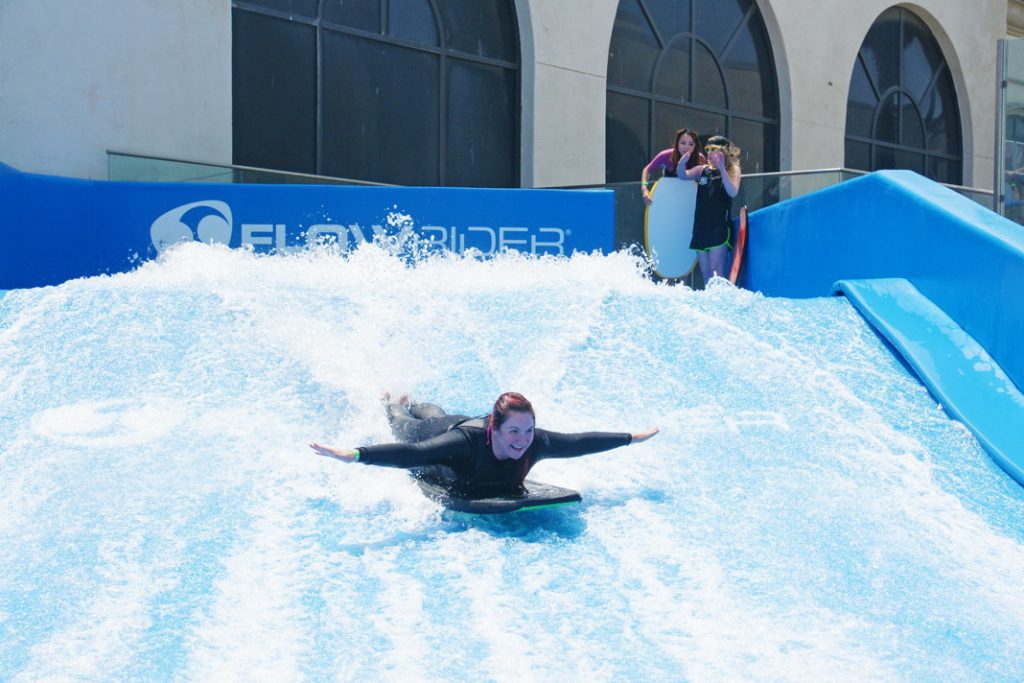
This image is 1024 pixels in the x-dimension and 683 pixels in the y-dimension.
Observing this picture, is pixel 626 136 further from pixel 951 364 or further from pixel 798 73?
pixel 951 364

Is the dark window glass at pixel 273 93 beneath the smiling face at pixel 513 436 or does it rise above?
above

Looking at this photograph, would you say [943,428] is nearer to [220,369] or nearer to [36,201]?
[220,369]

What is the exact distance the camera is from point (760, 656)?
3.43 meters

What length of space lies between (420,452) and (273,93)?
27.2ft

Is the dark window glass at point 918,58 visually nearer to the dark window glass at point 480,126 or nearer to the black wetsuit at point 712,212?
the dark window glass at point 480,126

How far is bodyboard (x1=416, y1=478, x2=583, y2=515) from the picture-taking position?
13.6 ft

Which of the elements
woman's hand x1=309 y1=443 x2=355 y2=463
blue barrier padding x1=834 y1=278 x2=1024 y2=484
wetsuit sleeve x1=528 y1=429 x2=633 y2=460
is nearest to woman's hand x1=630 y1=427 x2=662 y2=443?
wetsuit sleeve x1=528 y1=429 x2=633 y2=460

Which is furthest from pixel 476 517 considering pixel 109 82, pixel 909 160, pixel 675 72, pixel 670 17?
pixel 909 160

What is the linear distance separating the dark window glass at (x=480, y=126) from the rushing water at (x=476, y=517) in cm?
667

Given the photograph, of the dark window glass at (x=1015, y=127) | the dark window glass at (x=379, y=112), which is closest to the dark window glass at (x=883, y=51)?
the dark window glass at (x=379, y=112)

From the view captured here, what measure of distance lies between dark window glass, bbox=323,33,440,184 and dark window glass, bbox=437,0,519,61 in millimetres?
553

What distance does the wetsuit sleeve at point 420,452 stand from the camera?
13.6ft

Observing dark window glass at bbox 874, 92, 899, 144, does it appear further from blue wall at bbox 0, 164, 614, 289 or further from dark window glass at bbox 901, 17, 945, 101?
blue wall at bbox 0, 164, 614, 289

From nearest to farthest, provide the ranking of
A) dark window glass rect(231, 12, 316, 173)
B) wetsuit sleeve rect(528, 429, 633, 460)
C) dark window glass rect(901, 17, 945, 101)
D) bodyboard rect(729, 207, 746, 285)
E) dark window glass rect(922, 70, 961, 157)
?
1. wetsuit sleeve rect(528, 429, 633, 460)
2. bodyboard rect(729, 207, 746, 285)
3. dark window glass rect(231, 12, 316, 173)
4. dark window glass rect(901, 17, 945, 101)
5. dark window glass rect(922, 70, 961, 157)
